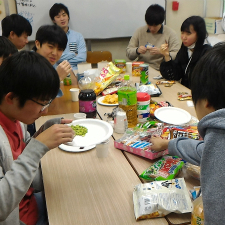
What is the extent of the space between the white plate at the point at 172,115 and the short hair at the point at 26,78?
79cm

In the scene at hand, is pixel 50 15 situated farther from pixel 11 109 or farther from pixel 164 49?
pixel 11 109

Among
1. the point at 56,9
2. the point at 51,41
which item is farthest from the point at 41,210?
the point at 56,9

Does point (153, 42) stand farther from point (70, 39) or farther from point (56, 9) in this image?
point (56, 9)

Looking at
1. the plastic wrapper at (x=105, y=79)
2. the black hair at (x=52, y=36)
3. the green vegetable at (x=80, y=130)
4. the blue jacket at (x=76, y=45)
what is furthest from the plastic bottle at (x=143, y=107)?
the blue jacket at (x=76, y=45)

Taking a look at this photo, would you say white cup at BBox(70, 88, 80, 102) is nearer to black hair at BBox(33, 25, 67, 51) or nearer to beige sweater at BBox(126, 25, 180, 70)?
black hair at BBox(33, 25, 67, 51)

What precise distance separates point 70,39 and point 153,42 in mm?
1149

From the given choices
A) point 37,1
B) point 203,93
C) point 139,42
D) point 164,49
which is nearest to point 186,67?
point 164,49

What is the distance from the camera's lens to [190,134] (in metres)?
1.21

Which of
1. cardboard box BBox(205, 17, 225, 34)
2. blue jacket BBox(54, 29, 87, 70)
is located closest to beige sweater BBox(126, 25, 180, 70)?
blue jacket BBox(54, 29, 87, 70)

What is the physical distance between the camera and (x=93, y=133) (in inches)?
50.9

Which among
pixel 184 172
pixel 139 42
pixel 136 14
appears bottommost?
pixel 184 172

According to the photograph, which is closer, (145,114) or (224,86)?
(224,86)

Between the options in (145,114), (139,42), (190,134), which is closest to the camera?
(190,134)

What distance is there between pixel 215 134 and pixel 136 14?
12.1ft
